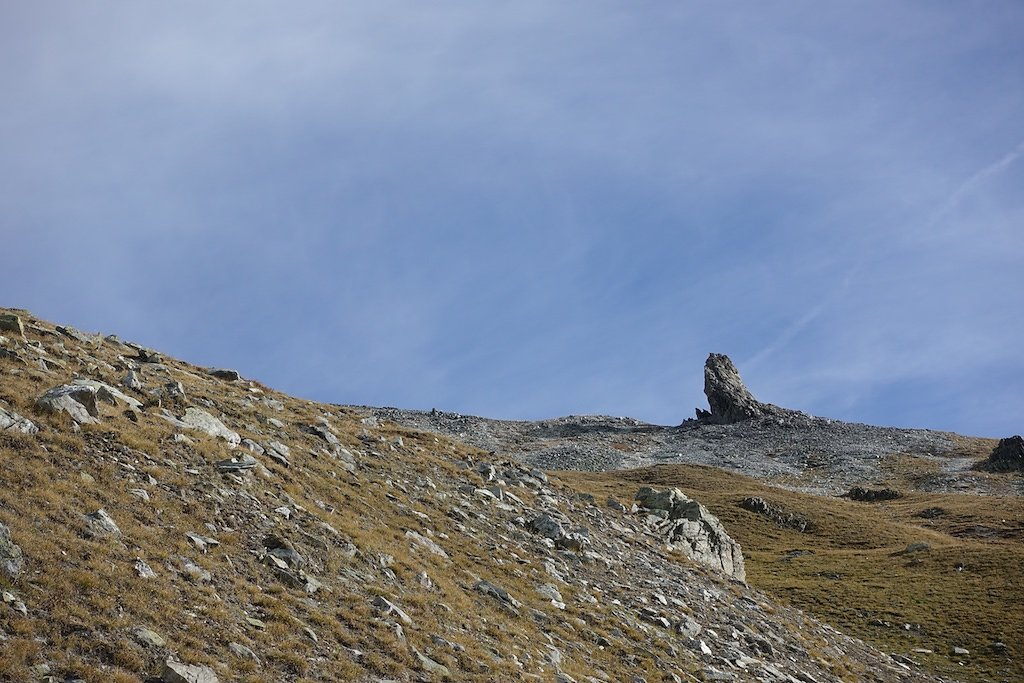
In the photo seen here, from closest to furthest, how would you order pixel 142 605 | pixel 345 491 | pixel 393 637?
pixel 142 605 < pixel 393 637 < pixel 345 491

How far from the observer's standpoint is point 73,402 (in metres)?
18.4

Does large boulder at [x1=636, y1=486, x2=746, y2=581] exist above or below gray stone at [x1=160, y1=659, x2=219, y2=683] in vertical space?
above

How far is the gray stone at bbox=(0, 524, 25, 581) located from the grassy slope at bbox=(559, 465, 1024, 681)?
4327cm

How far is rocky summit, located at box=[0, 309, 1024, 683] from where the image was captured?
12703mm

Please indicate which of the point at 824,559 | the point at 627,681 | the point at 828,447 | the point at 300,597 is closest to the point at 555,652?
the point at 627,681

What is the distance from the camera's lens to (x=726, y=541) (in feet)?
154

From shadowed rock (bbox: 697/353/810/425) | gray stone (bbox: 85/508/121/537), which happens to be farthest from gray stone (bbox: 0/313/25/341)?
shadowed rock (bbox: 697/353/810/425)

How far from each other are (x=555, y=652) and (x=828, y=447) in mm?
143485

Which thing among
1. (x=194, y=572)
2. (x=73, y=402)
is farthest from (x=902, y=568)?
(x=73, y=402)

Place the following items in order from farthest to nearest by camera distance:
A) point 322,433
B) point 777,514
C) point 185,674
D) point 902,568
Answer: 1. point 777,514
2. point 902,568
3. point 322,433
4. point 185,674

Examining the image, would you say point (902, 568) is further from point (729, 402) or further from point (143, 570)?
point (729, 402)

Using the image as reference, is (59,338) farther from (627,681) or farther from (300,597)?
(627,681)

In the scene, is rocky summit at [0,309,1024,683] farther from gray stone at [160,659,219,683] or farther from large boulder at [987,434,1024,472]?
large boulder at [987,434,1024,472]

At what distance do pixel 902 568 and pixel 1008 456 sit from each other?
285 feet
